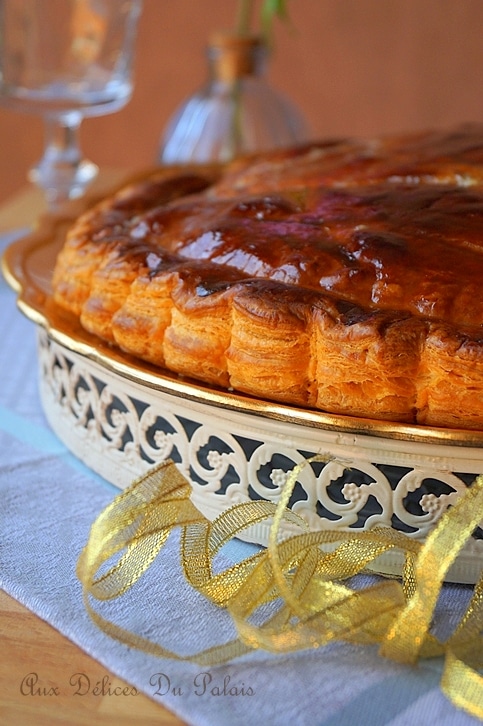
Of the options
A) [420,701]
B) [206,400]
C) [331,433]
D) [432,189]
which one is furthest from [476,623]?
[432,189]

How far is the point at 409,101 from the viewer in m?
3.00

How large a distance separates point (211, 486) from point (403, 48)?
7.93 ft

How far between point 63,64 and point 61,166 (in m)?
0.19

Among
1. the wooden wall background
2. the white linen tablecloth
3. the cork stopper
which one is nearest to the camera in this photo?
the white linen tablecloth

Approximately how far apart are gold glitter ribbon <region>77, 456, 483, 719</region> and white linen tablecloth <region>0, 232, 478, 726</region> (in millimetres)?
13

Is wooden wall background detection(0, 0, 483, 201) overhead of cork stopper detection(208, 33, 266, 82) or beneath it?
beneath

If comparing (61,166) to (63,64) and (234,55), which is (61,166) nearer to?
(63,64)

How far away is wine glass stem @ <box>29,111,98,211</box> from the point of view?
1.74 m

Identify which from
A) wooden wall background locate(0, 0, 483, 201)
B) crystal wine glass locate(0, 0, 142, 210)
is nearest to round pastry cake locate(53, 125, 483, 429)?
crystal wine glass locate(0, 0, 142, 210)

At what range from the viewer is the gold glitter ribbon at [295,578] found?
2.31ft

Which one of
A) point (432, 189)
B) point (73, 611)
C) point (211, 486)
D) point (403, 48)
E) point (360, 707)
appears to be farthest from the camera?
point (403, 48)

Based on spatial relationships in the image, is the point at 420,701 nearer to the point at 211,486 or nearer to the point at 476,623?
the point at 476,623

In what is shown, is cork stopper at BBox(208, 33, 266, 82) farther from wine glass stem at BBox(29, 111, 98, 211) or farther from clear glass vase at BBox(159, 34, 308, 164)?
wine glass stem at BBox(29, 111, 98, 211)

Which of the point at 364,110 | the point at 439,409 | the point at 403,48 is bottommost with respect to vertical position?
the point at 364,110
